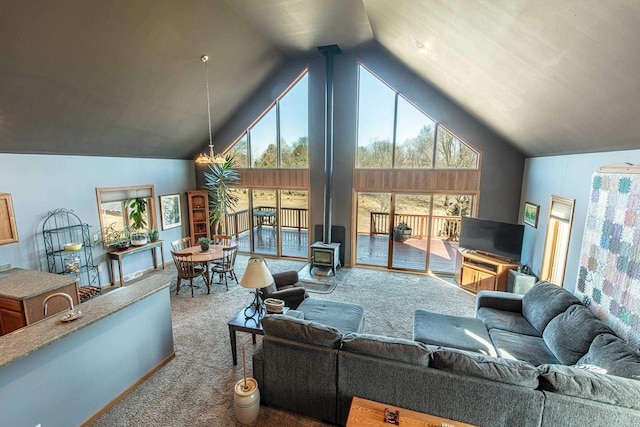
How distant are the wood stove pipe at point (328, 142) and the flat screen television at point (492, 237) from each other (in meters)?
2.82

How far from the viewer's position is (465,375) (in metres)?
2.18

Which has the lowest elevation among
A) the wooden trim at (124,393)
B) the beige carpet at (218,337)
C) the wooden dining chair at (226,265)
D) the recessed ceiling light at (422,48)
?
the beige carpet at (218,337)

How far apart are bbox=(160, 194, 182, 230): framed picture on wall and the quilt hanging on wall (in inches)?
311

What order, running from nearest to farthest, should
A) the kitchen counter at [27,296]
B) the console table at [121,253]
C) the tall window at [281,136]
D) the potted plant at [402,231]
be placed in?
the kitchen counter at [27,296], the console table at [121,253], the potted plant at [402,231], the tall window at [281,136]

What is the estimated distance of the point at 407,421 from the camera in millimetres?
2127

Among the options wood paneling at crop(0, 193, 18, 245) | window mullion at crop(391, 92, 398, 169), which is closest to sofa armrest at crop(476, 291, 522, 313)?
window mullion at crop(391, 92, 398, 169)

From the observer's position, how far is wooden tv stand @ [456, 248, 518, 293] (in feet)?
17.2

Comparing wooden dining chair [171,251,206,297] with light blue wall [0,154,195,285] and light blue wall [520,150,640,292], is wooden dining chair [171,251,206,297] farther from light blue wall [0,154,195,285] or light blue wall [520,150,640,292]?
light blue wall [520,150,640,292]

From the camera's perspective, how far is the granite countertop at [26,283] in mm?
3471

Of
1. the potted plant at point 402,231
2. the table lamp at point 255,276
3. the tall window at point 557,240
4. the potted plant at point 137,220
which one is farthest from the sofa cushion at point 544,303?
the potted plant at point 137,220

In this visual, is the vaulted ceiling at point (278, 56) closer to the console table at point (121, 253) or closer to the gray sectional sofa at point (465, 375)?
the console table at point (121, 253)

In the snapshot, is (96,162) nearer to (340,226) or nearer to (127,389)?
(127,389)

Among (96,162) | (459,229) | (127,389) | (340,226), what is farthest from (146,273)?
(459,229)

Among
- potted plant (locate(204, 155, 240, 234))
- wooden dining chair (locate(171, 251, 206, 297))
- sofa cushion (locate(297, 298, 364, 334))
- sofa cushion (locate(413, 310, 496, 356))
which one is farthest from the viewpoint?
potted plant (locate(204, 155, 240, 234))
